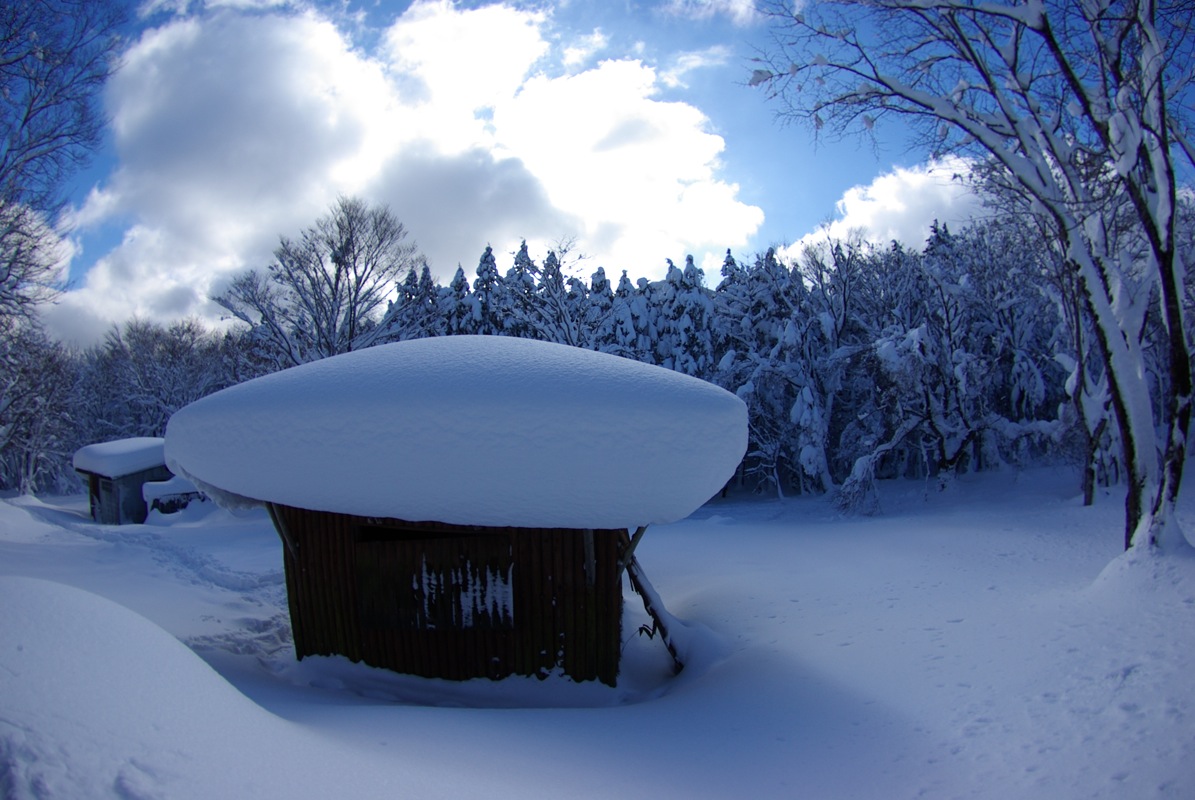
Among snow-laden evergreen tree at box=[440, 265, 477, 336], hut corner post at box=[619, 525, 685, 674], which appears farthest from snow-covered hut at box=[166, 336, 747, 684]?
snow-laden evergreen tree at box=[440, 265, 477, 336]

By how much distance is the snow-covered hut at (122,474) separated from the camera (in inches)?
901

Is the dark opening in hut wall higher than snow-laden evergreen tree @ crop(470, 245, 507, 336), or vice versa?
snow-laden evergreen tree @ crop(470, 245, 507, 336)

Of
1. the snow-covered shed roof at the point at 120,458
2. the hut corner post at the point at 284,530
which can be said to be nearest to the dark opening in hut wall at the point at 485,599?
the hut corner post at the point at 284,530

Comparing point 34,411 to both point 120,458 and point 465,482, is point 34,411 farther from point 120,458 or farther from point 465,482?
point 465,482

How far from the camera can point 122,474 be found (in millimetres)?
22812

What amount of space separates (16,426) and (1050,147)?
36795mm

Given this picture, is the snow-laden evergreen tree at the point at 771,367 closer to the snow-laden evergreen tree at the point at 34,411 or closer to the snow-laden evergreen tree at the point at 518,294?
the snow-laden evergreen tree at the point at 518,294

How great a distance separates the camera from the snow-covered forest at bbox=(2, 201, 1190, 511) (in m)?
20.1

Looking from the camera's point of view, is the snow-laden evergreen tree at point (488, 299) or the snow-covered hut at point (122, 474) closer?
the snow-covered hut at point (122, 474)

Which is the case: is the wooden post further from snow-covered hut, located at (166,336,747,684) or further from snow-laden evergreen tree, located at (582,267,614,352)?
snow-laden evergreen tree, located at (582,267,614,352)

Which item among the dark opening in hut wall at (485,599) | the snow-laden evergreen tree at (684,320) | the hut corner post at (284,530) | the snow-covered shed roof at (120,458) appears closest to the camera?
the dark opening in hut wall at (485,599)

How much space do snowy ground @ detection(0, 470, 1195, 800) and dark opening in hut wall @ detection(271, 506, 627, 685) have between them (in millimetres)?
270

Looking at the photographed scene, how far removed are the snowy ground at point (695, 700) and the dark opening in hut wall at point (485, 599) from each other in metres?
0.27


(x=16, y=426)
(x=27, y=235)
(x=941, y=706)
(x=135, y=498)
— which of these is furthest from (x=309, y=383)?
(x=16, y=426)
